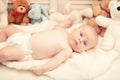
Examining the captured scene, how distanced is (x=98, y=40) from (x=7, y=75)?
0.67 meters

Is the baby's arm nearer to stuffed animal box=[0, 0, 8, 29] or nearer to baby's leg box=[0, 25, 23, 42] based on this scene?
baby's leg box=[0, 25, 23, 42]

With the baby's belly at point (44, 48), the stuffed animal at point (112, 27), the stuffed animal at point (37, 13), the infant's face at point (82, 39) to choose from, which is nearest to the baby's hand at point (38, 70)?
the baby's belly at point (44, 48)

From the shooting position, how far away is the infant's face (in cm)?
161

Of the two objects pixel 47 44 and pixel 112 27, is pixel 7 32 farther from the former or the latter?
pixel 112 27

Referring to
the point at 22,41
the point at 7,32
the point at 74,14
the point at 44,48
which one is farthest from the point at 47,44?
the point at 74,14

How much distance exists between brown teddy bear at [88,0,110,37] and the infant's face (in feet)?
0.48

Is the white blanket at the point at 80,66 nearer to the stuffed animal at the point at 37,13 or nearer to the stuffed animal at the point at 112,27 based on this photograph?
the stuffed animal at the point at 112,27

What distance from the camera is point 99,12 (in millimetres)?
1850

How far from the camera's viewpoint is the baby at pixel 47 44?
1.48 m

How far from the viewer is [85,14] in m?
1.90

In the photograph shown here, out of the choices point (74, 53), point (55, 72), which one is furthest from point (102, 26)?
point (55, 72)

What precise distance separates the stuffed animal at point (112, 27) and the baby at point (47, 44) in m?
0.08

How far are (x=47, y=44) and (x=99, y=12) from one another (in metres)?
0.52

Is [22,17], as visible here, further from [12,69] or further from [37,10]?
[12,69]
